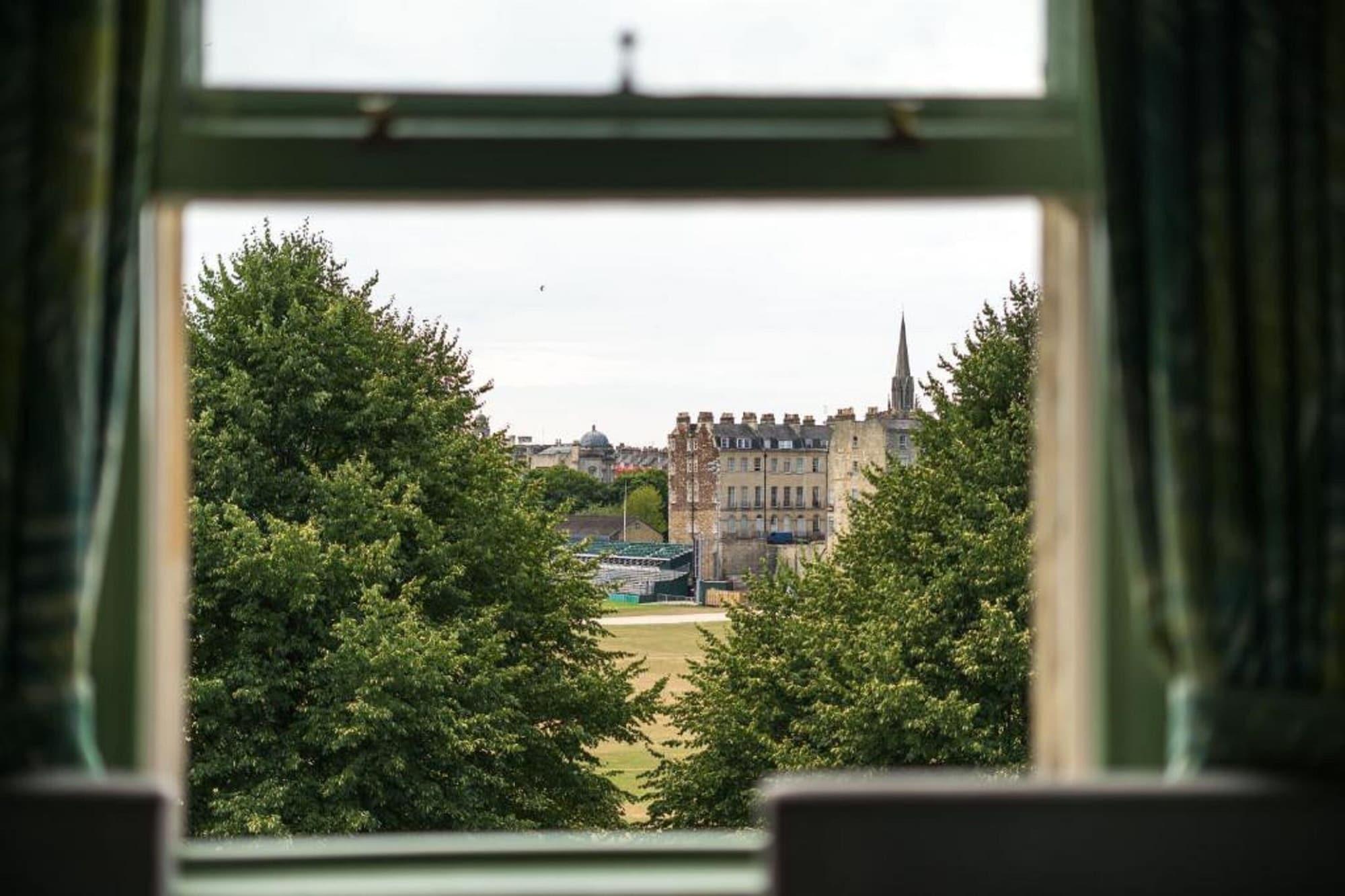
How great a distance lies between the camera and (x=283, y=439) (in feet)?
39.8

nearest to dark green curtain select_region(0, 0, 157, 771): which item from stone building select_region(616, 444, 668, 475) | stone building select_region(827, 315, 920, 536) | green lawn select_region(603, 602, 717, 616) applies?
green lawn select_region(603, 602, 717, 616)

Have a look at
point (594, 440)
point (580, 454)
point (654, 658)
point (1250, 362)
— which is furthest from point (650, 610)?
point (1250, 362)

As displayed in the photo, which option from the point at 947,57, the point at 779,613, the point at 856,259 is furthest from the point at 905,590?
the point at 947,57

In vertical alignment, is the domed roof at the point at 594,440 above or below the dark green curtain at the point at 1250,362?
above

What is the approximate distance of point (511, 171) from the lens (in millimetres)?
1333

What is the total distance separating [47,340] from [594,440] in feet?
57.9

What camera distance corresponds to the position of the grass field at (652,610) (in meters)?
→ 15.5

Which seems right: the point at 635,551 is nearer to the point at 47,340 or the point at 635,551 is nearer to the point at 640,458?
the point at 640,458

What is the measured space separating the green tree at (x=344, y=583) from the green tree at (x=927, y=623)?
261 cm

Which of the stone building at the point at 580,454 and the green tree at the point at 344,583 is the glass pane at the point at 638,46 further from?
the stone building at the point at 580,454

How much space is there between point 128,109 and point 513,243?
800 inches

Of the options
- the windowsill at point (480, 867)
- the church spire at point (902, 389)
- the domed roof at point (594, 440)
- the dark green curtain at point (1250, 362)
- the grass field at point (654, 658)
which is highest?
the church spire at point (902, 389)

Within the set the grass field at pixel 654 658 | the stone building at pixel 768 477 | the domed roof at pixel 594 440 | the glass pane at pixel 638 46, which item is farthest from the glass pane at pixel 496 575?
the glass pane at pixel 638 46

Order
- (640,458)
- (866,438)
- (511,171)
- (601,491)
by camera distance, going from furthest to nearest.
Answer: (866,438)
(640,458)
(601,491)
(511,171)
